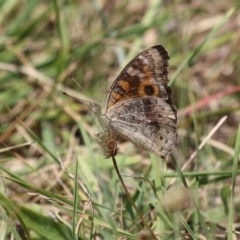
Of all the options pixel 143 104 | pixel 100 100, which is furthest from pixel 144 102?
pixel 100 100

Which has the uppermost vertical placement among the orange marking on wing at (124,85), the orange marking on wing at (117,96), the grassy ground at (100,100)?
the orange marking on wing at (124,85)

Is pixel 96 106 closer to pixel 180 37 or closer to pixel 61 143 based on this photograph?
pixel 61 143

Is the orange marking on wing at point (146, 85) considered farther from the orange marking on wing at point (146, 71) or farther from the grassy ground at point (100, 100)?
the grassy ground at point (100, 100)

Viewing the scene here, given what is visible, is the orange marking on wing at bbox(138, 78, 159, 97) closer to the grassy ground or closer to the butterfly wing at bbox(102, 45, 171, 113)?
the butterfly wing at bbox(102, 45, 171, 113)

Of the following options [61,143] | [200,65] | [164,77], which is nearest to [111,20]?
[200,65]

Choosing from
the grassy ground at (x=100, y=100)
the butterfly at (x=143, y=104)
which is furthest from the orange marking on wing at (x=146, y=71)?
the grassy ground at (x=100, y=100)
